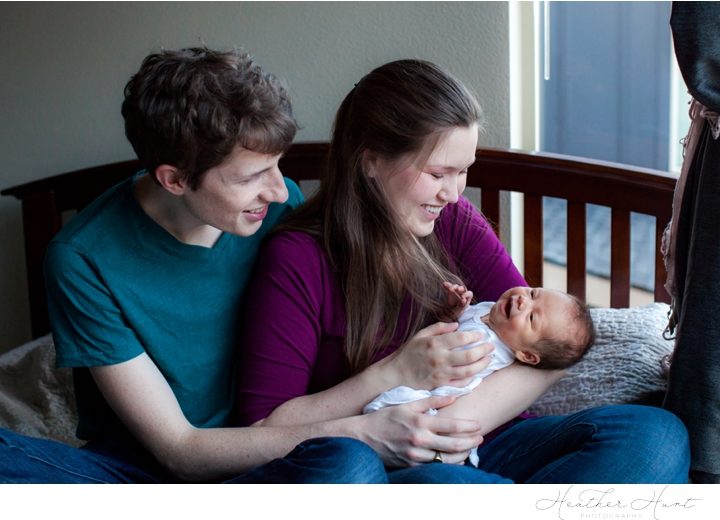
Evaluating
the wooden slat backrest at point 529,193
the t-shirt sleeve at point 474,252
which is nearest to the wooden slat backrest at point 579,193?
the wooden slat backrest at point 529,193

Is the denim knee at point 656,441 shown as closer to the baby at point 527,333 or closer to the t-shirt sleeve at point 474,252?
the baby at point 527,333

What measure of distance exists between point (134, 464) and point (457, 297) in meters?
0.59

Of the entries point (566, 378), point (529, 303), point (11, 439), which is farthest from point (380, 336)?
point (11, 439)

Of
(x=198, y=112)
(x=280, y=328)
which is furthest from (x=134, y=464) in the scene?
(x=198, y=112)

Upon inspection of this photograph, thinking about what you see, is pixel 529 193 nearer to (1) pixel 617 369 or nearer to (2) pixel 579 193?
(2) pixel 579 193

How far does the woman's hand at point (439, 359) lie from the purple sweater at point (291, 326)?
0.27 ft

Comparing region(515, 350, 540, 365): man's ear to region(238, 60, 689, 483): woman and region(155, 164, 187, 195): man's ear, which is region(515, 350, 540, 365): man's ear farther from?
region(155, 164, 187, 195): man's ear

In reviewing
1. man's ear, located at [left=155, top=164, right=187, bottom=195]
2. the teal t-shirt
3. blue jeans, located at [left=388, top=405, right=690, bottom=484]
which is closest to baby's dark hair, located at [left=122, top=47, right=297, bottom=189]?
man's ear, located at [left=155, top=164, right=187, bottom=195]

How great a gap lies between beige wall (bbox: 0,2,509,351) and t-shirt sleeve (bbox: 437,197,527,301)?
0.68 meters

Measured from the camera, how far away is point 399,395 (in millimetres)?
1489

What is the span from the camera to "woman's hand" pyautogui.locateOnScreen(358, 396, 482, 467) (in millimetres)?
1425

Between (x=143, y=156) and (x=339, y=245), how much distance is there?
13.9 inches

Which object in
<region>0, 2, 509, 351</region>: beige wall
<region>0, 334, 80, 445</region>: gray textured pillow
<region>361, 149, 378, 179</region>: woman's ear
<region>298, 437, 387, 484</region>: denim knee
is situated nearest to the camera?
<region>298, 437, 387, 484</region>: denim knee
